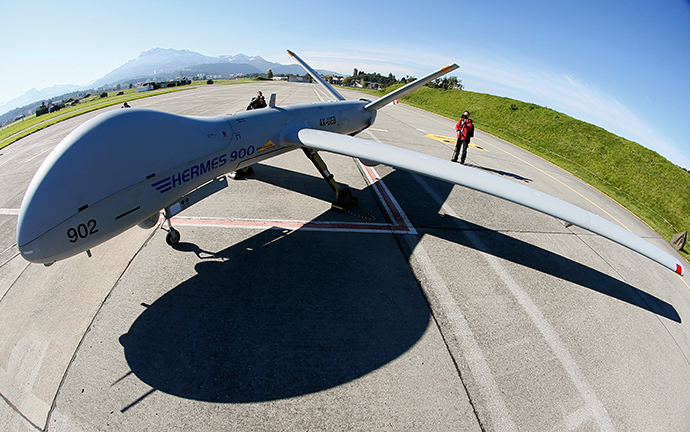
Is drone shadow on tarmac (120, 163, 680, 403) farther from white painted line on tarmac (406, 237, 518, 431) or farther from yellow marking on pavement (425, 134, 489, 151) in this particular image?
yellow marking on pavement (425, 134, 489, 151)

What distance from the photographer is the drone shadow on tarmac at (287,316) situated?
162 inches

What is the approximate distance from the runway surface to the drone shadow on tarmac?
0.10ft

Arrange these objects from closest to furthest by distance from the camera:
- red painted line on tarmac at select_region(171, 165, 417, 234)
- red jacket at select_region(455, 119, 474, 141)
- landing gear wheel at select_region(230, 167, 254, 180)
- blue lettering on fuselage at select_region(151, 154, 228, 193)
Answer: blue lettering on fuselage at select_region(151, 154, 228, 193) → red painted line on tarmac at select_region(171, 165, 417, 234) → landing gear wheel at select_region(230, 167, 254, 180) → red jacket at select_region(455, 119, 474, 141)

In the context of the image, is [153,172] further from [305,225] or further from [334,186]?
[334,186]

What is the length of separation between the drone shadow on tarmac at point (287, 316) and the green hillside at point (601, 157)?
10.8 meters

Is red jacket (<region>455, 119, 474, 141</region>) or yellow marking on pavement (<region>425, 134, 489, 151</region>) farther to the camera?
yellow marking on pavement (<region>425, 134, 489, 151</region>)

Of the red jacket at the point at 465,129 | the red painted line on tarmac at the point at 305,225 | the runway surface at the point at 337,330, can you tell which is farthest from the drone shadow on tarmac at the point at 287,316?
the red jacket at the point at 465,129

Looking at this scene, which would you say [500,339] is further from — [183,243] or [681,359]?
[183,243]

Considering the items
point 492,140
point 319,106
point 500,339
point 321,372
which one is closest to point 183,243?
point 321,372

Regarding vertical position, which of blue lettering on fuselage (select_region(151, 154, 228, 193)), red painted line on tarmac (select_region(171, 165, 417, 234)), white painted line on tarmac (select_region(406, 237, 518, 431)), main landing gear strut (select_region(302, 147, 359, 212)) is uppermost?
blue lettering on fuselage (select_region(151, 154, 228, 193))

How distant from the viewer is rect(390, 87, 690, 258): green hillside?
13836 mm

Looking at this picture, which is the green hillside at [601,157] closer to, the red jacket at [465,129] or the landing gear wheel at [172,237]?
the red jacket at [465,129]

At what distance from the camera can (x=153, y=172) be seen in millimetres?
4879

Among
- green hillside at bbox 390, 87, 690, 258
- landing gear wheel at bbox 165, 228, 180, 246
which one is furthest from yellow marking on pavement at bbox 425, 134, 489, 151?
landing gear wheel at bbox 165, 228, 180, 246
